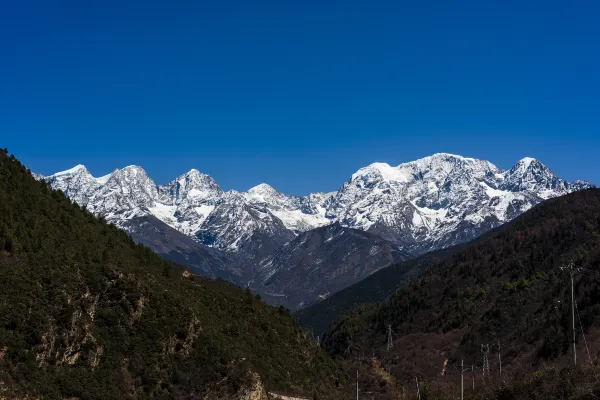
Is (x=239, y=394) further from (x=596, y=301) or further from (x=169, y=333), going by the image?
(x=596, y=301)

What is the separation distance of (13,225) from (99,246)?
16.5m

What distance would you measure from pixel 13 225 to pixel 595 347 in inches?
3800

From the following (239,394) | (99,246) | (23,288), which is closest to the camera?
(23,288)

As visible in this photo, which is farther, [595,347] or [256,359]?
[595,347]

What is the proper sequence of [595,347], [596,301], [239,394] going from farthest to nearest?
[596,301] → [595,347] → [239,394]

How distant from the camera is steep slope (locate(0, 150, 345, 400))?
71500 millimetres

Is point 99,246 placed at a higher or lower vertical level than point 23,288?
higher

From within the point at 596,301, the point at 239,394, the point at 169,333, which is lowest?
the point at 239,394

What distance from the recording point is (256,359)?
101188mm

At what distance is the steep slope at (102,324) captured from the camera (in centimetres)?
7150

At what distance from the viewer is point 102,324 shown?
8156 centimetres

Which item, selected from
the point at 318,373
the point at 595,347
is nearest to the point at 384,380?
the point at 318,373

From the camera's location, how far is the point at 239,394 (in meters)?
84.9

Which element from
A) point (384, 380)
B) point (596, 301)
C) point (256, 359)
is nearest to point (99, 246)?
point (256, 359)
